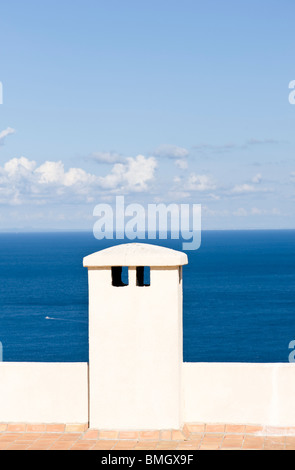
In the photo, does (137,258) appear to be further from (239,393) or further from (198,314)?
(198,314)

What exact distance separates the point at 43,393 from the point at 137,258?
6.06ft

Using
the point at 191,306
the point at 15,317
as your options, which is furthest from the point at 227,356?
the point at 15,317

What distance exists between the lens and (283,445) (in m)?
6.51

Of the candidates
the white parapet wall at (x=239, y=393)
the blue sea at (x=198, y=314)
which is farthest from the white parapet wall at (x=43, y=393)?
the blue sea at (x=198, y=314)

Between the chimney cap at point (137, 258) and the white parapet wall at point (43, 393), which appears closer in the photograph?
the chimney cap at point (137, 258)

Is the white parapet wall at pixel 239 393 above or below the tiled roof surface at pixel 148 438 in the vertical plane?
above

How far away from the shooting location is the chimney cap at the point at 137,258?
6859mm

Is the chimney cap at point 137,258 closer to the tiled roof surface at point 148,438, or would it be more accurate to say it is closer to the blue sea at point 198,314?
the tiled roof surface at point 148,438

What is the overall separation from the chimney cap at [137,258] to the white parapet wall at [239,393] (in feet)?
3.77

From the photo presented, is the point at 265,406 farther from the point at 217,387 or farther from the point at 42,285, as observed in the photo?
the point at 42,285

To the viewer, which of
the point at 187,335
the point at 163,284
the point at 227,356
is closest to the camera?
the point at 163,284

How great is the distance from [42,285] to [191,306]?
2848 cm

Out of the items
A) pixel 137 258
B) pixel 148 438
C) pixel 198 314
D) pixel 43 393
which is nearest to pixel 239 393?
pixel 148 438

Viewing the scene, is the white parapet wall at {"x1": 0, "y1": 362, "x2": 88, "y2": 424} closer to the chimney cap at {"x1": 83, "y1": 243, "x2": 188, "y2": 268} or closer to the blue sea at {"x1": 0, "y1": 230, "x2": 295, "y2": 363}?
the chimney cap at {"x1": 83, "y1": 243, "x2": 188, "y2": 268}
